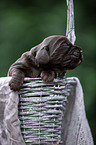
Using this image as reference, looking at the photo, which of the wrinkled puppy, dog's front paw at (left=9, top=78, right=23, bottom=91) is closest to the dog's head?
the wrinkled puppy

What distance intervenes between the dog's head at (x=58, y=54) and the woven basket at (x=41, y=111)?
70mm

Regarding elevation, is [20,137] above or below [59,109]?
below

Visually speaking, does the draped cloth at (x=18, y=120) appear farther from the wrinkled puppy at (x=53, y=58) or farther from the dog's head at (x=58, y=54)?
the dog's head at (x=58, y=54)

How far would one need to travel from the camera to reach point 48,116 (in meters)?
0.94

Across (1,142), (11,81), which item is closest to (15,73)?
(11,81)

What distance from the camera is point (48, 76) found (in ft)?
3.10

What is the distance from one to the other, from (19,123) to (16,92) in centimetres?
13

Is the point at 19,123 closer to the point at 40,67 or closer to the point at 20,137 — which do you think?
the point at 20,137

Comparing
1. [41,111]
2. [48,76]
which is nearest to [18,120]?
[41,111]

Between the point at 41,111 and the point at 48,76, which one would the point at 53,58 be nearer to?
the point at 48,76

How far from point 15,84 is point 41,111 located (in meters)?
0.15

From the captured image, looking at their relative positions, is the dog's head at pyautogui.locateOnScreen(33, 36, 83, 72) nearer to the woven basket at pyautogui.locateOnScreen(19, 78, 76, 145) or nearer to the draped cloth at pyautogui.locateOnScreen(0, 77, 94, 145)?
the woven basket at pyautogui.locateOnScreen(19, 78, 76, 145)

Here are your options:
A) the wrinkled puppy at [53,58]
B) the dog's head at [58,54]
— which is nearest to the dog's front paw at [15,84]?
the wrinkled puppy at [53,58]

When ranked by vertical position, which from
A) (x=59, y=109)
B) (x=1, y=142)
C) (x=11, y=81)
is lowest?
(x=1, y=142)
